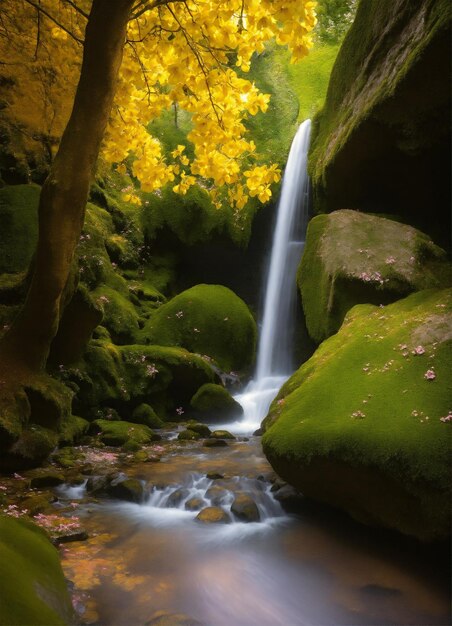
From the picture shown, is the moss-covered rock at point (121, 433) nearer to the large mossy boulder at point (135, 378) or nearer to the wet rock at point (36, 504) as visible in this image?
the large mossy boulder at point (135, 378)

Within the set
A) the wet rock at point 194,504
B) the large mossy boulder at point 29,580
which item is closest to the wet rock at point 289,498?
the wet rock at point 194,504

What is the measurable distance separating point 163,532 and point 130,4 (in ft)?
15.4

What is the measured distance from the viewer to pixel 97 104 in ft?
13.0

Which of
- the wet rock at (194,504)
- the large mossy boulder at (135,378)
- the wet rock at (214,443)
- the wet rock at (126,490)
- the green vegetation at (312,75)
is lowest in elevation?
the wet rock at (194,504)

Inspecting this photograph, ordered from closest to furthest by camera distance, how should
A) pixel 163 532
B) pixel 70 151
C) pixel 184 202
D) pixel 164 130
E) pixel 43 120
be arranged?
pixel 70 151 → pixel 163 532 → pixel 43 120 → pixel 184 202 → pixel 164 130

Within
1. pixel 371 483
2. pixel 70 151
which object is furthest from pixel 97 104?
pixel 371 483

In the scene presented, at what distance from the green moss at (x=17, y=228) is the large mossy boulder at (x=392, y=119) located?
6.19 m

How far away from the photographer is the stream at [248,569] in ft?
10.2

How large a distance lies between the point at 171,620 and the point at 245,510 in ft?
5.96

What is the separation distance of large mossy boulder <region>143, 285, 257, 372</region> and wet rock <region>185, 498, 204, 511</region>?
20.7 ft

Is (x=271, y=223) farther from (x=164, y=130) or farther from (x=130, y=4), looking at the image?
(x=130, y=4)

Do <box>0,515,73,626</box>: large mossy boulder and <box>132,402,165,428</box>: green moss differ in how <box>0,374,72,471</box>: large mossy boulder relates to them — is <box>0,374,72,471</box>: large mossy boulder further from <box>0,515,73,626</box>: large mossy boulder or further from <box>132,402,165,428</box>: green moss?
<box>132,402,165,428</box>: green moss

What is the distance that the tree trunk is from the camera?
3.73 m

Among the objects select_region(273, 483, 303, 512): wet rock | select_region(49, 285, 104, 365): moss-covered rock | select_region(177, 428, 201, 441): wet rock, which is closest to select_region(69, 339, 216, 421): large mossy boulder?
select_region(49, 285, 104, 365): moss-covered rock
